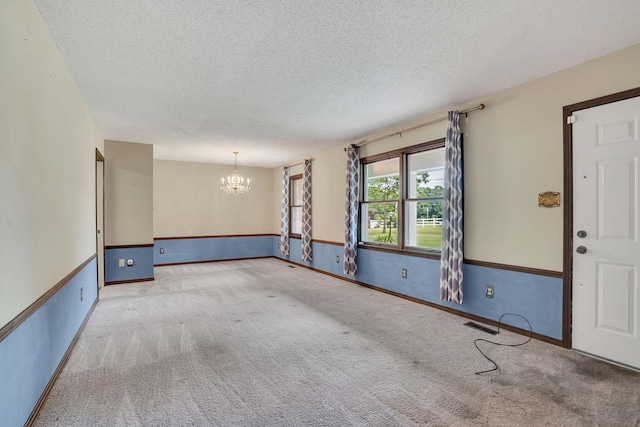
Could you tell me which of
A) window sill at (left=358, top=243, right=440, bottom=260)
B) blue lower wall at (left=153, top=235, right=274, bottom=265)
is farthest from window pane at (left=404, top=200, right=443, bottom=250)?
blue lower wall at (left=153, top=235, right=274, bottom=265)

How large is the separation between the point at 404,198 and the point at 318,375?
3056 millimetres

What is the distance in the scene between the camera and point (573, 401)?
6.94 ft

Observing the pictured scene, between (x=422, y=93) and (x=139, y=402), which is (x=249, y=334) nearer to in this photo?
(x=139, y=402)

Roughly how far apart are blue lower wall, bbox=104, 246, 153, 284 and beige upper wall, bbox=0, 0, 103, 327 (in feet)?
9.05

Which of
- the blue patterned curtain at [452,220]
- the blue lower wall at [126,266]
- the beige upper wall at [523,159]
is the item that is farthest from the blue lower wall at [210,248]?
the beige upper wall at [523,159]

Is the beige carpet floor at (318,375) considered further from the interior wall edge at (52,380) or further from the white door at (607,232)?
the white door at (607,232)

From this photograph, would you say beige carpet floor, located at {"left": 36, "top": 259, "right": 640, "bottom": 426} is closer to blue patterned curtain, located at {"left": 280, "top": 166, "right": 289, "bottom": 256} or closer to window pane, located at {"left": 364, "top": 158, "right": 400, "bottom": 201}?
window pane, located at {"left": 364, "top": 158, "right": 400, "bottom": 201}

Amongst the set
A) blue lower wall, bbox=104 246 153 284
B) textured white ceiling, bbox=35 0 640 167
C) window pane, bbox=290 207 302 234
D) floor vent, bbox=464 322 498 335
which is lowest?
floor vent, bbox=464 322 498 335

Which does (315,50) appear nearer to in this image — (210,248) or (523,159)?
(523,159)

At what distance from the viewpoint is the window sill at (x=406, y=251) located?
4.29 metres

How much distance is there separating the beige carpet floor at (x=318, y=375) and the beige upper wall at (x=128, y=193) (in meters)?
2.00

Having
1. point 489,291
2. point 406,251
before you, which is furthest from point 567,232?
point 406,251

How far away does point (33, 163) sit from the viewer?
2.01 metres

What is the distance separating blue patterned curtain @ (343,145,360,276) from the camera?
219 inches
